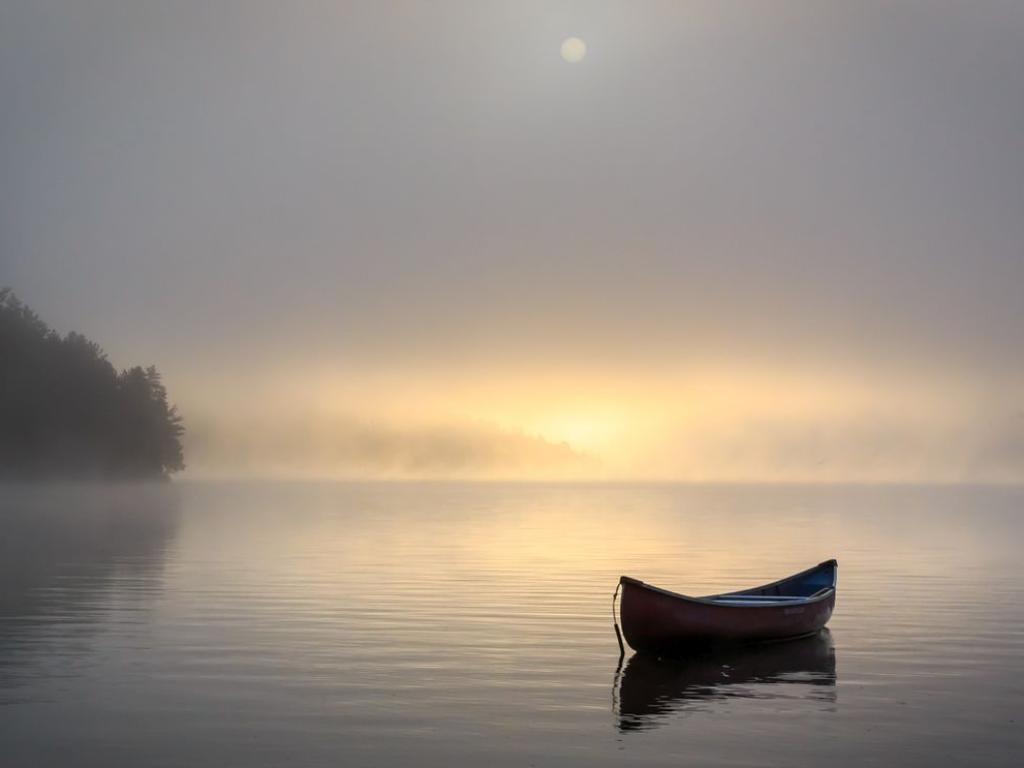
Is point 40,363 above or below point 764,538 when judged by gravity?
above

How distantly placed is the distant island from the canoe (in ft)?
524

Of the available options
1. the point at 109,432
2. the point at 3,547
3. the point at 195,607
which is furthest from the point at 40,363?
the point at 195,607

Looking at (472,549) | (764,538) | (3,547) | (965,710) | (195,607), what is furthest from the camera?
(764,538)

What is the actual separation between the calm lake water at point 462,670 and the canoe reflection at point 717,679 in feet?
0.38

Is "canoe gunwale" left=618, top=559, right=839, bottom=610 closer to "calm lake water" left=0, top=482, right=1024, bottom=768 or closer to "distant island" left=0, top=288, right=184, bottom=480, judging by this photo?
"calm lake water" left=0, top=482, right=1024, bottom=768

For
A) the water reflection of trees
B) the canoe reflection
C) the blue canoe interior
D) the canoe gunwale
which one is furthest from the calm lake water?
the blue canoe interior

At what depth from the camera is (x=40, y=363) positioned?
174250 millimetres

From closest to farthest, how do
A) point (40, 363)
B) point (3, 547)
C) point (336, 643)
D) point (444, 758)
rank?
point (444, 758)
point (336, 643)
point (3, 547)
point (40, 363)

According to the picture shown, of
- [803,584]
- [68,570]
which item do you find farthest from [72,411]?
[803,584]

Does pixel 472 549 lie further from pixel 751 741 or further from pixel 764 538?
pixel 751 741

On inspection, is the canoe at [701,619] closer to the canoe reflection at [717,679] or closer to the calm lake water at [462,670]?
the canoe reflection at [717,679]

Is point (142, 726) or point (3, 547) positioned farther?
point (3, 547)

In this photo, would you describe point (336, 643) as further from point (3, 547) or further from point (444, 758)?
point (3, 547)

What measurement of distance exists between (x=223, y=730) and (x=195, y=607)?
18656mm
